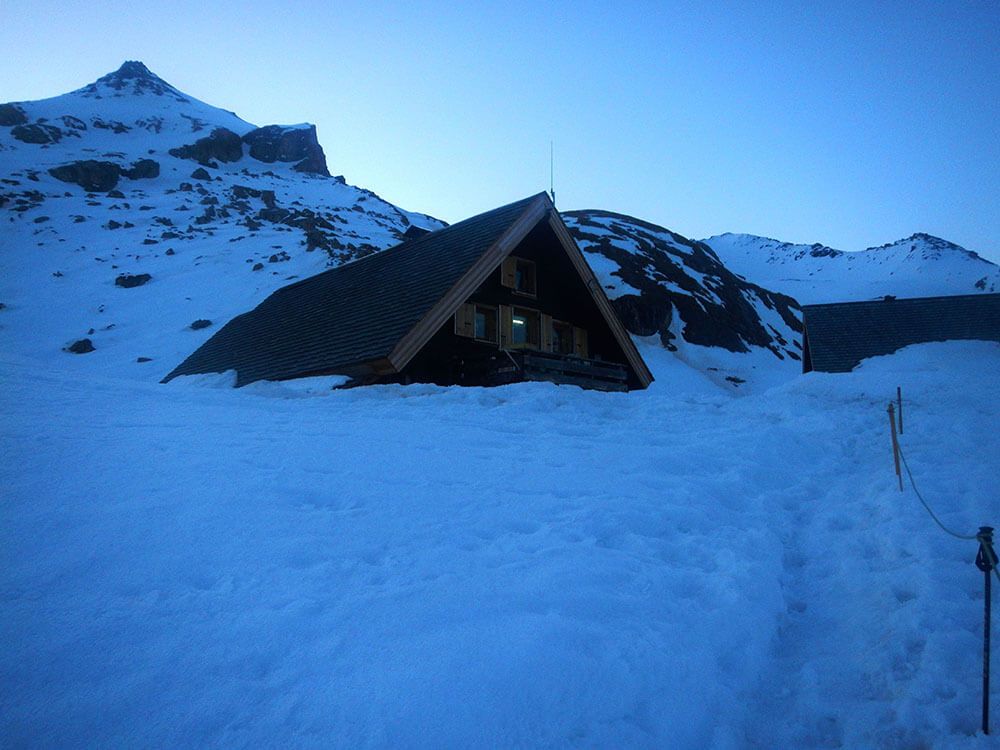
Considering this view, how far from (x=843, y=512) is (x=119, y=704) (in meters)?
5.97

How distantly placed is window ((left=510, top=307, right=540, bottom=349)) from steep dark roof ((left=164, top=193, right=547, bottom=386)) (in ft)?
9.25

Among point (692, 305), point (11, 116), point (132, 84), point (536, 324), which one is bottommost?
point (536, 324)

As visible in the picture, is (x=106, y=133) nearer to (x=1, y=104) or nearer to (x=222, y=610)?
(x=1, y=104)

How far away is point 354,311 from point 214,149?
316 ft

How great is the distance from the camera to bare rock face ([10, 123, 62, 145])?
8069cm

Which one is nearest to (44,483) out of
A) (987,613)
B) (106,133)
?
(987,613)

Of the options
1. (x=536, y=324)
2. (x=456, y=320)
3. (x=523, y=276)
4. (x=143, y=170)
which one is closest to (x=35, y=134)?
(x=143, y=170)

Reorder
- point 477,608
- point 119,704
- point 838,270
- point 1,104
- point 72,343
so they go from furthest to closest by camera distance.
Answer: point 838,270 → point 1,104 → point 72,343 → point 477,608 → point 119,704

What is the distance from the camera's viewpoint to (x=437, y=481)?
5.54 meters

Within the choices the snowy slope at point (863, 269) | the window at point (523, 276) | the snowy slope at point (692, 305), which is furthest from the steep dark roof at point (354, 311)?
the snowy slope at point (863, 269)

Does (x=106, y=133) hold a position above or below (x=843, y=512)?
above

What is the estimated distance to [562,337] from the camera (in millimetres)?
18391

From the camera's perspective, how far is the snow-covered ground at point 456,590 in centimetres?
270

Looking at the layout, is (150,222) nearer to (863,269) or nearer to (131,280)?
(131,280)
